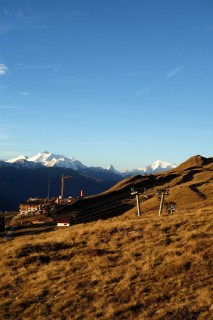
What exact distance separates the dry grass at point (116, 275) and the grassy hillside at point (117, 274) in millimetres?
44

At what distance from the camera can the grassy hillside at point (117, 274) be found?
707 inches

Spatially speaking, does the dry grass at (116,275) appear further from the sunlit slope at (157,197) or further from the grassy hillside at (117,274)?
the sunlit slope at (157,197)

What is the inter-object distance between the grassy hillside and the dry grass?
4cm

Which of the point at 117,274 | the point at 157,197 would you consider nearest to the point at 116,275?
the point at 117,274

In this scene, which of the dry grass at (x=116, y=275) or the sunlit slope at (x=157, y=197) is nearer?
the dry grass at (x=116, y=275)

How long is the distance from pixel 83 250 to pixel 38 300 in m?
8.65

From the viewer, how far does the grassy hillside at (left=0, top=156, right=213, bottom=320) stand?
17953 mm

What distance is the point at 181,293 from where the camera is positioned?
1855 centimetres

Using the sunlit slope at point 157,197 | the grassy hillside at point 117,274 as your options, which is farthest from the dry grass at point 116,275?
the sunlit slope at point 157,197

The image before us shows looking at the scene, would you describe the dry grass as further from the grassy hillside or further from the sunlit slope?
the sunlit slope

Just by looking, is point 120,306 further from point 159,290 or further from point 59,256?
point 59,256

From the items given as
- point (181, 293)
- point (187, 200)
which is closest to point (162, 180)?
point (187, 200)

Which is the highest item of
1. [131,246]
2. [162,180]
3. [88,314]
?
[162,180]

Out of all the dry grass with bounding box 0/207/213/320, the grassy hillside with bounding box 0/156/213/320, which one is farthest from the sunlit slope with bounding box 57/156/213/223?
the dry grass with bounding box 0/207/213/320
